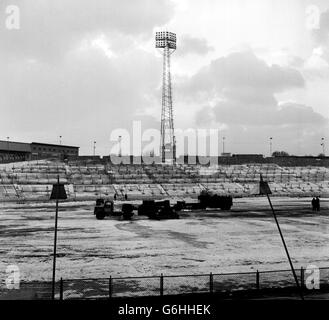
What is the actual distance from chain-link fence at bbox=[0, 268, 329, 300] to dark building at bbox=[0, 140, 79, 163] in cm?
10775

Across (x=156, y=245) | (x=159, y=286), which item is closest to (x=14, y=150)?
(x=156, y=245)

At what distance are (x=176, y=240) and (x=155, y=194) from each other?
189 feet

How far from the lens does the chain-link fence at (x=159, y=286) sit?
16625 mm

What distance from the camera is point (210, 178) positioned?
351ft

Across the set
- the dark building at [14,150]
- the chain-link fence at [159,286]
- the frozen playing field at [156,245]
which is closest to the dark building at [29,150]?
the dark building at [14,150]

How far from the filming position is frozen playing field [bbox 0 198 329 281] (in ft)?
71.3

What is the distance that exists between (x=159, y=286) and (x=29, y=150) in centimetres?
15619

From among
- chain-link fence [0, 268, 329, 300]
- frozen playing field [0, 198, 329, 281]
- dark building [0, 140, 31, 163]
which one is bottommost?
frozen playing field [0, 198, 329, 281]

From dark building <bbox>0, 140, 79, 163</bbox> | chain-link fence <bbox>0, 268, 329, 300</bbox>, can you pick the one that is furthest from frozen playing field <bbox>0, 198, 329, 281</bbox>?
dark building <bbox>0, 140, 79, 163</bbox>

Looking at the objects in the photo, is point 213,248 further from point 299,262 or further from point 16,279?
point 16,279

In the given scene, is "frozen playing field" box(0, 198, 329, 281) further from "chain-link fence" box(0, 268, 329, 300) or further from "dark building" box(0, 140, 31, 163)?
"dark building" box(0, 140, 31, 163)

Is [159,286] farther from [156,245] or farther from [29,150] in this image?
[29,150]

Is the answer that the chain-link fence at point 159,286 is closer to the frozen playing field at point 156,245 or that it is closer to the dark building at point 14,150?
the frozen playing field at point 156,245

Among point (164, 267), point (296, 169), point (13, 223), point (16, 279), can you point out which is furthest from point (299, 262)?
point (296, 169)
